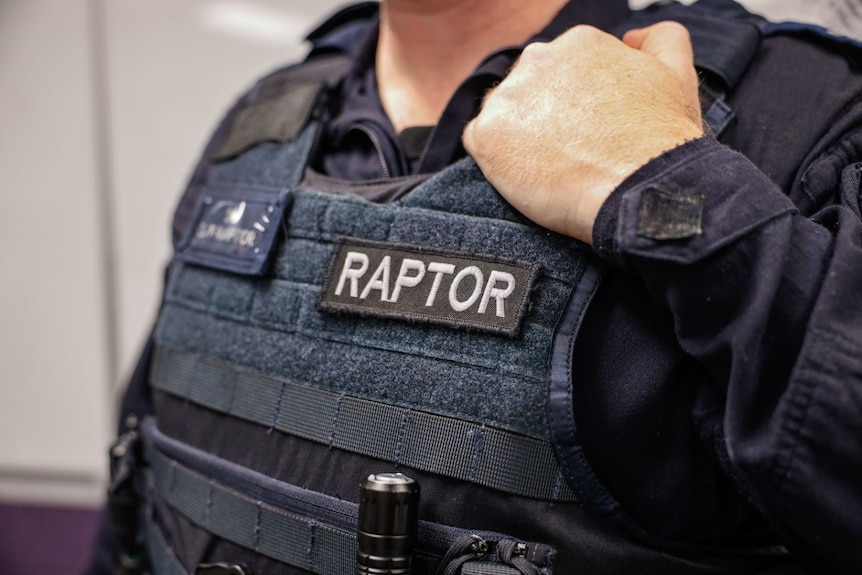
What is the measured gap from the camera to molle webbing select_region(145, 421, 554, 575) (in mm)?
545

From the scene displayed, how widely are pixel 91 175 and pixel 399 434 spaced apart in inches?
44.9

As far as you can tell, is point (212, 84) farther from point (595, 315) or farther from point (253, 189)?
point (595, 315)

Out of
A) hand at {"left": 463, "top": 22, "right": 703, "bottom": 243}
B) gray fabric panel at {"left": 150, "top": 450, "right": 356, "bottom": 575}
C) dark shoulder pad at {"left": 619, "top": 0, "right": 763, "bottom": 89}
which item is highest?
dark shoulder pad at {"left": 619, "top": 0, "right": 763, "bottom": 89}

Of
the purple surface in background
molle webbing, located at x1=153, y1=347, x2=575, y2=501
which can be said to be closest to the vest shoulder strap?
molle webbing, located at x1=153, y1=347, x2=575, y2=501

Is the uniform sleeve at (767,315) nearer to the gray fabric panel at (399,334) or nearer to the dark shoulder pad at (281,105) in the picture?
the gray fabric panel at (399,334)

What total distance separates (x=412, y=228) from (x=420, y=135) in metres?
0.17

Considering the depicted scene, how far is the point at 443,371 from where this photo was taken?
558mm

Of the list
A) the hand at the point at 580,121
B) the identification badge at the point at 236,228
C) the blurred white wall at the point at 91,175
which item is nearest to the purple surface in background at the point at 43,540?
the blurred white wall at the point at 91,175

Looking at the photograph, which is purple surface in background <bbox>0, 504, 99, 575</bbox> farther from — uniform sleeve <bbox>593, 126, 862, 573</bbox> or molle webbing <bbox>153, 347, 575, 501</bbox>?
uniform sleeve <bbox>593, 126, 862, 573</bbox>

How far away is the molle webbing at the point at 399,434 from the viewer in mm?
528

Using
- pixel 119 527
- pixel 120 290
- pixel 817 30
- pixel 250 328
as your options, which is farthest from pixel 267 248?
pixel 120 290

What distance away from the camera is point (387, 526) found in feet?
1.67

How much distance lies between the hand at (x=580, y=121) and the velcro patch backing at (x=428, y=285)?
2.0 inches

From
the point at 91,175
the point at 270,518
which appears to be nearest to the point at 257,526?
the point at 270,518
